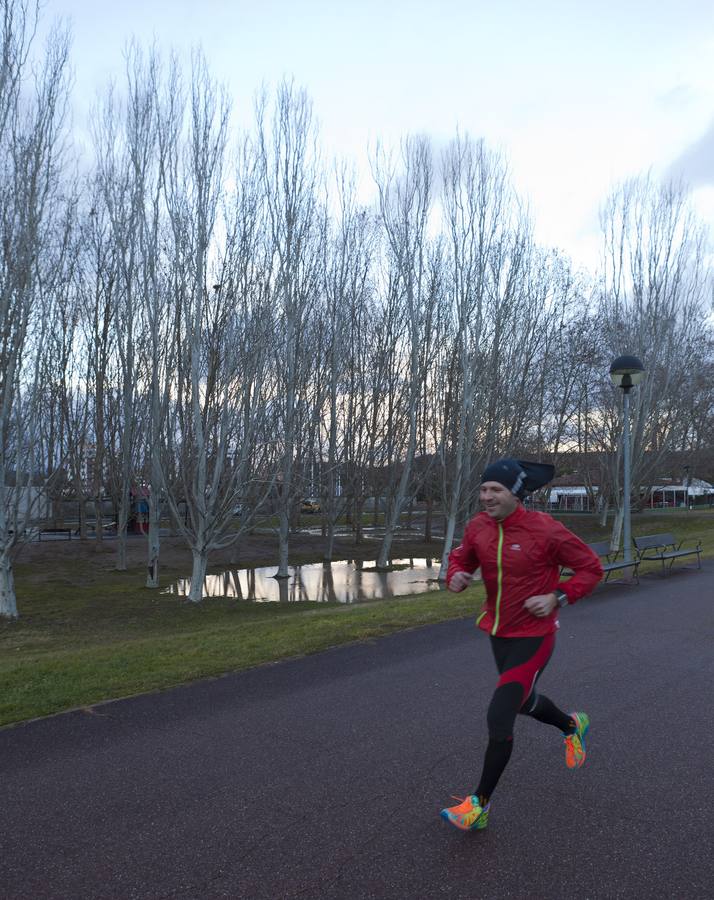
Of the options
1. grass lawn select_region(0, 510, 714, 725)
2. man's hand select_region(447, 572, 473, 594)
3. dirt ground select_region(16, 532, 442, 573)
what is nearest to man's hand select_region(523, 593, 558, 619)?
man's hand select_region(447, 572, 473, 594)

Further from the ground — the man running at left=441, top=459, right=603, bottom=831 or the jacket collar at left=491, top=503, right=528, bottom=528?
the jacket collar at left=491, top=503, right=528, bottom=528

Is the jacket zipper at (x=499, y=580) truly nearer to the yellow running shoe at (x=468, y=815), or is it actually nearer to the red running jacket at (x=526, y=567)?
the red running jacket at (x=526, y=567)

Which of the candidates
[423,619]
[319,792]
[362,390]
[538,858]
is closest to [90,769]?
[319,792]

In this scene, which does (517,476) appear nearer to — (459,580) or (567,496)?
(459,580)

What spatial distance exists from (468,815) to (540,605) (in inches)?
39.9

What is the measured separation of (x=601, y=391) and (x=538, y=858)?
33.7 m

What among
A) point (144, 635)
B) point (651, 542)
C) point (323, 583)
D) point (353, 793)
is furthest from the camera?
point (323, 583)

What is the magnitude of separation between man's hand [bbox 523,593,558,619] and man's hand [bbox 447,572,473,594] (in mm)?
344

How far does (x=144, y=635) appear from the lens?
11.7 meters

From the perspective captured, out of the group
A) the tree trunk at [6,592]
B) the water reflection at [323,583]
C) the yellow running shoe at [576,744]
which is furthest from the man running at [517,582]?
the tree trunk at [6,592]

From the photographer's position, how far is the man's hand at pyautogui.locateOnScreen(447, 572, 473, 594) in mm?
3689

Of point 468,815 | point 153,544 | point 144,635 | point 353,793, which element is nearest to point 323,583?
point 153,544

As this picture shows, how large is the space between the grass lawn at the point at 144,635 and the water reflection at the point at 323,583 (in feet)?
5.01

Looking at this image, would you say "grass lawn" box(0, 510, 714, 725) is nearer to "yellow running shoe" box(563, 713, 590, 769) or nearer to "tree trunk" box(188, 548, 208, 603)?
"tree trunk" box(188, 548, 208, 603)
